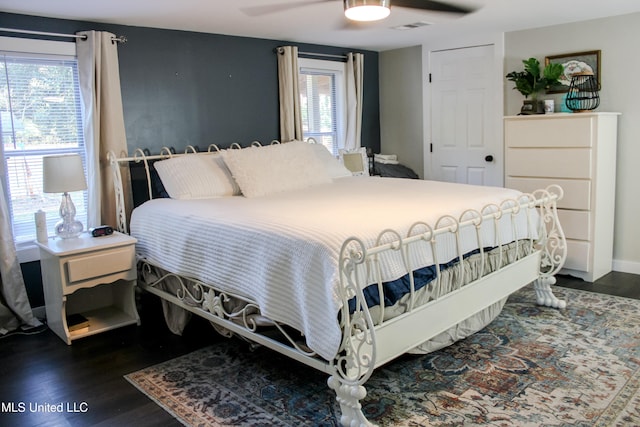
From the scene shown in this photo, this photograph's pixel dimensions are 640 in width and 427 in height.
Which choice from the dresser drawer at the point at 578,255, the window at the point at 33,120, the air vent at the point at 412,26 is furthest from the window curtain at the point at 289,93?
the dresser drawer at the point at 578,255

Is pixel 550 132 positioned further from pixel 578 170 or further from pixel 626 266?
pixel 626 266

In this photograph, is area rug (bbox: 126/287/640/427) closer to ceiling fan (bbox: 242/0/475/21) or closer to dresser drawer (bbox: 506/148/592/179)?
dresser drawer (bbox: 506/148/592/179)

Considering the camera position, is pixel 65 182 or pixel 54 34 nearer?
pixel 65 182

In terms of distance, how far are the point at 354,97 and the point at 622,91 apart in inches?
94.1

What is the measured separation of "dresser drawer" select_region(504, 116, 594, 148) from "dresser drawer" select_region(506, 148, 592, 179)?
5 cm

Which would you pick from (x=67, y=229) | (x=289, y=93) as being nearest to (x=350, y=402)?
(x=67, y=229)

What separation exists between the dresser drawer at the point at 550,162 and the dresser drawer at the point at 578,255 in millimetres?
536

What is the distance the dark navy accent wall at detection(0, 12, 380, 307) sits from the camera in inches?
157

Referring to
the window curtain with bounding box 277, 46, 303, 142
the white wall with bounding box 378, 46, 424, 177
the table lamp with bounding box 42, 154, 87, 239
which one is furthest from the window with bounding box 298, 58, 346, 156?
the table lamp with bounding box 42, 154, 87, 239

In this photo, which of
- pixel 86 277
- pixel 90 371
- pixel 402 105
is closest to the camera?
pixel 90 371

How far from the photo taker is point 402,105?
584 cm

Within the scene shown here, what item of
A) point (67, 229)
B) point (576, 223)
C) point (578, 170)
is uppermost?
point (578, 170)

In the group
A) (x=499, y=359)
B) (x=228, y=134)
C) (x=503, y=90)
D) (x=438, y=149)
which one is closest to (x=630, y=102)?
(x=503, y=90)

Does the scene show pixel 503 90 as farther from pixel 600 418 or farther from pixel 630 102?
pixel 600 418
